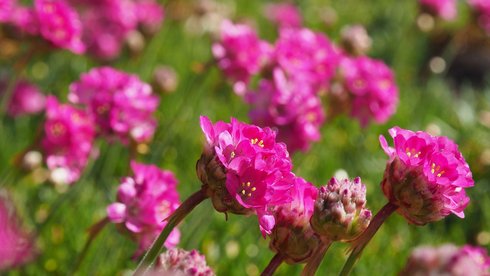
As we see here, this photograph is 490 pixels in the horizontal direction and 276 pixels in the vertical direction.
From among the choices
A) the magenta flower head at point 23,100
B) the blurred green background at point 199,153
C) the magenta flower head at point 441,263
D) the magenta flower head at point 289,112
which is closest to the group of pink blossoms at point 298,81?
the magenta flower head at point 289,112

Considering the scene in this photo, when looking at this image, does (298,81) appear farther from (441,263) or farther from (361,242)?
(441,263)

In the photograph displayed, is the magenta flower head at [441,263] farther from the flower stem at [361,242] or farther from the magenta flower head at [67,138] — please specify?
the magenta flower head at [67,138]

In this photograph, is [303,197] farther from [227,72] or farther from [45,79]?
[45,79]

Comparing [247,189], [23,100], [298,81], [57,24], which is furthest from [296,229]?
[23,100]

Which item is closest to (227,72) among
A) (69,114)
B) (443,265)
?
(69,114)

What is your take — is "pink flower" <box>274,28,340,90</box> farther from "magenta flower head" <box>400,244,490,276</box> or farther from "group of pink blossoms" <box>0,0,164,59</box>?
"magenta flower head" <box>400,244,490,276</box>

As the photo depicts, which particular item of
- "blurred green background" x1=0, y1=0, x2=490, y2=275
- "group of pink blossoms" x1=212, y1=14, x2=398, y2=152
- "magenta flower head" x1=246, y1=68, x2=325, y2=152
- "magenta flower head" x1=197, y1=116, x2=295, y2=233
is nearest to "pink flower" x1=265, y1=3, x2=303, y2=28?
"blurred green background" x1=0, y1=0, x2=490, y2=275
